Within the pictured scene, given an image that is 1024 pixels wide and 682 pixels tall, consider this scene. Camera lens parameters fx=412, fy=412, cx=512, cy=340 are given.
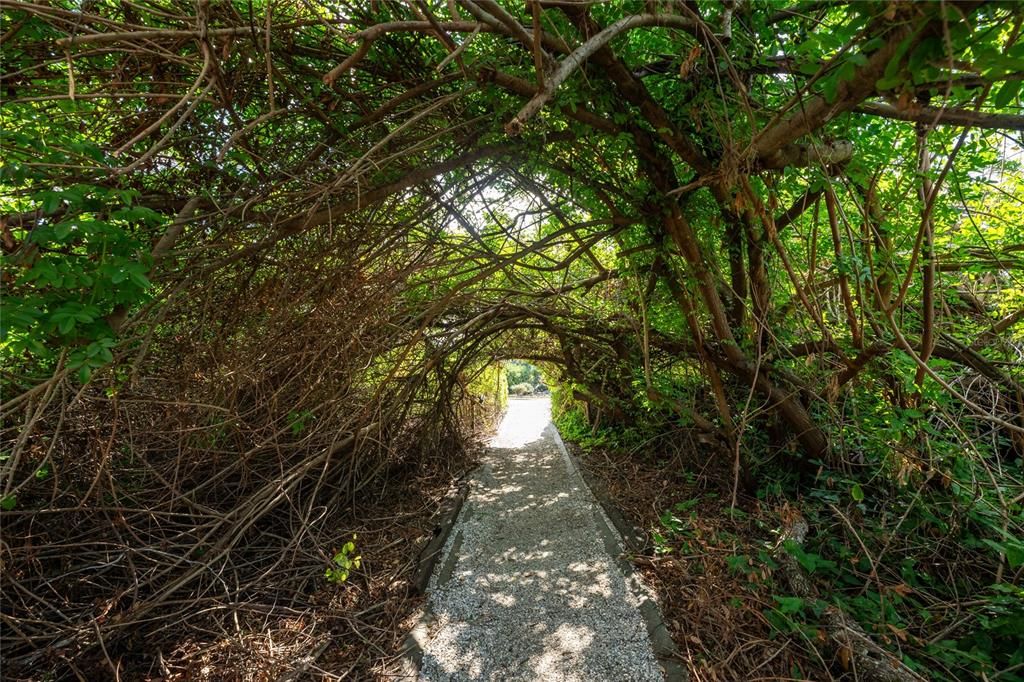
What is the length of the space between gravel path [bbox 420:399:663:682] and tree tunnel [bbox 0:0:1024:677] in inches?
51.9

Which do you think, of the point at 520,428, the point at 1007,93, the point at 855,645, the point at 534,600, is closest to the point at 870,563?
the point at 855,645

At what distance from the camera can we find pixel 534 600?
3.25 m

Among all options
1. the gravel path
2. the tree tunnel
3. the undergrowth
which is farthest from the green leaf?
the gravel path

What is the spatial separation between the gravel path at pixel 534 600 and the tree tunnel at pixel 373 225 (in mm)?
1318

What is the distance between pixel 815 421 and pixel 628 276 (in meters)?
2.32

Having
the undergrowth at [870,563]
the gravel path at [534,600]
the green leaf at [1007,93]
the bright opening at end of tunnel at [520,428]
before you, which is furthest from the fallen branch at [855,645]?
the bright opening at end of tunnel at [520,428]

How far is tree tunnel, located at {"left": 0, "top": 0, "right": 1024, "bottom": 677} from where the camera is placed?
5.79 ft

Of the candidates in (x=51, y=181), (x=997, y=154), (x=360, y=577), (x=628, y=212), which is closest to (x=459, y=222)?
(x=628, y=212)

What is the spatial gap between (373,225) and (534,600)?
3232mm

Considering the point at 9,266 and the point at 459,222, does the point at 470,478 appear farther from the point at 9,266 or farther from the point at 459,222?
the point at 9,266

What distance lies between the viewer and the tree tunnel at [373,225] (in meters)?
1.76

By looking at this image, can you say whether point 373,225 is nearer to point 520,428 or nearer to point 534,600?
point 534,600

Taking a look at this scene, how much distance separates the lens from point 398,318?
396 cm

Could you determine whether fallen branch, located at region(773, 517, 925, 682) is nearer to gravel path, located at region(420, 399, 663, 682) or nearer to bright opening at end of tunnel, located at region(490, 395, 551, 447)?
gravel path, located at region(420, 399, 663, 682)
